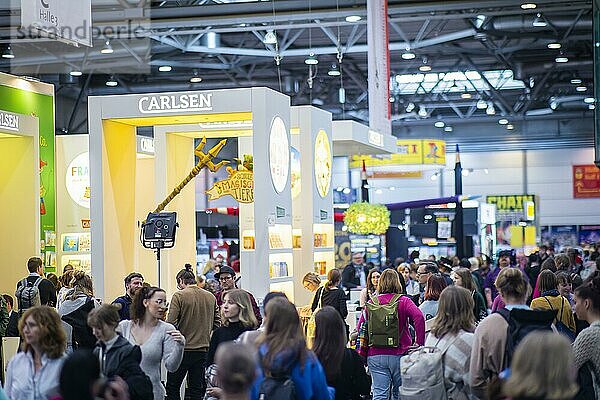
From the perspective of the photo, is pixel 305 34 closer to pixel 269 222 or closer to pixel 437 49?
pixel 437 49

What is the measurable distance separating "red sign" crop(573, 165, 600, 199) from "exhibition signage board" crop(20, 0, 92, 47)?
28.6 meters

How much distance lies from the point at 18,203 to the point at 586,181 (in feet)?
85.2

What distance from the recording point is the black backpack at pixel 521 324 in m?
5.53

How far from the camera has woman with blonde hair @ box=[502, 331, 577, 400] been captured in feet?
11.5

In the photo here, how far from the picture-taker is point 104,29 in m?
16.4

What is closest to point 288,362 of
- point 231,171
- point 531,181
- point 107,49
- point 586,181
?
point 231,171

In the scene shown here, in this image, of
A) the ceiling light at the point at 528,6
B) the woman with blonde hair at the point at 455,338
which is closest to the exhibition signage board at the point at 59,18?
the woman with blonde hair at the point at 455,338

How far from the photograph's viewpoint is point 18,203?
13.9 metres

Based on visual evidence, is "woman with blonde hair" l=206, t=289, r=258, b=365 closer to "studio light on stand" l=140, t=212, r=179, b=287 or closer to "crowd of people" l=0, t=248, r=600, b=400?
"crowd of people" l=0, t=248, r=600, b=400

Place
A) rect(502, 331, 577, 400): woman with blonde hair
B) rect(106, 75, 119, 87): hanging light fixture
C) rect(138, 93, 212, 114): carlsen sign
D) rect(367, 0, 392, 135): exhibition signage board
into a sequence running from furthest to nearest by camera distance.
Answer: rect(106, 75, 119, 87): hanging light fixture → rect(367, 0, 392, 135): exhibition signage board → rect(138, 93, 212, 114): carlsen sign → rect(502, 331, 577, 400): woman with blonde hair

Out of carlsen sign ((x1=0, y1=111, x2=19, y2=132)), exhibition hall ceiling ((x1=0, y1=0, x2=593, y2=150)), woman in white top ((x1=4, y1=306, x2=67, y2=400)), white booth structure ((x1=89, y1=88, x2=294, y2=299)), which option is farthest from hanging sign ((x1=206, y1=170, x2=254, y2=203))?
woman in white top ((x1=4, y1=306, x2=67, y2=400))

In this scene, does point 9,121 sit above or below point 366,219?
above

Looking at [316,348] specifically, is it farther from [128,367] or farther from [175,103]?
[175,103]

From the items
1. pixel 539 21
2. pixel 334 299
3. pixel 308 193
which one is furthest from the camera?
pixel 539 21
